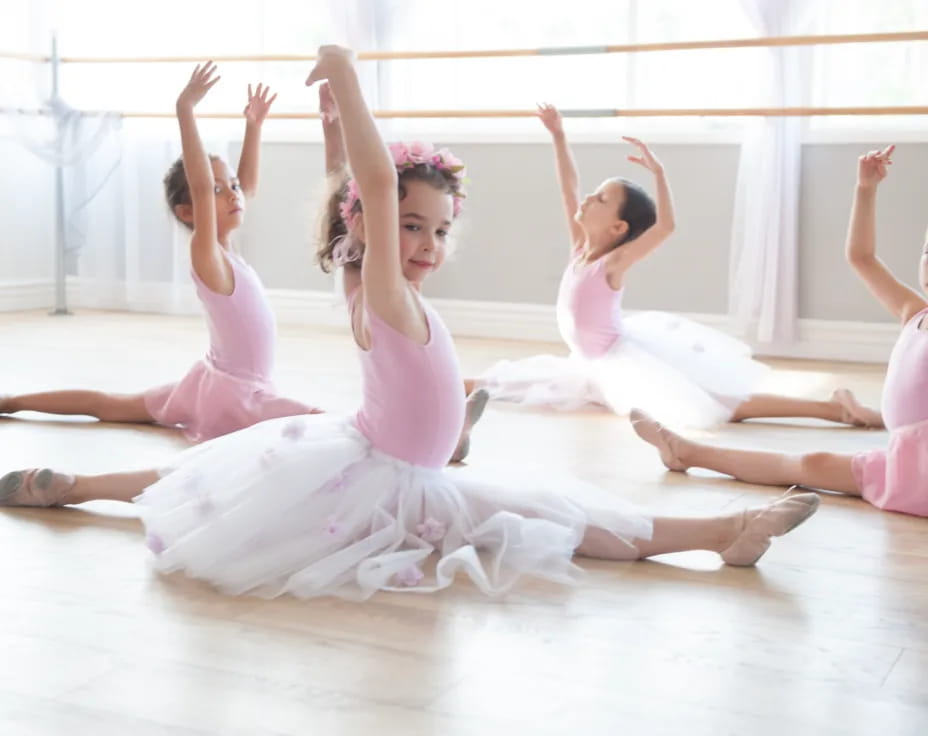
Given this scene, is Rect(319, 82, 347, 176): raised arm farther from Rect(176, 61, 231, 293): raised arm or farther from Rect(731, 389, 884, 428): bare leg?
Rect(731, 389, 884, 428): bare leg

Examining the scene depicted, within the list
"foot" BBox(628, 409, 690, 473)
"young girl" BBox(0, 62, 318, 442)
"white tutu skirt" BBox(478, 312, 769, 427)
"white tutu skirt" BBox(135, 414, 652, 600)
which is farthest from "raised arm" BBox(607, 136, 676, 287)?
"white tutu skirt" BBox(135, 414, 652, 600)

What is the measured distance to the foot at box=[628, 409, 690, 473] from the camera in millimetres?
2488

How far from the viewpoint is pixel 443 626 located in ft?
5.18

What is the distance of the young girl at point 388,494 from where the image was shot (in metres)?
1.73

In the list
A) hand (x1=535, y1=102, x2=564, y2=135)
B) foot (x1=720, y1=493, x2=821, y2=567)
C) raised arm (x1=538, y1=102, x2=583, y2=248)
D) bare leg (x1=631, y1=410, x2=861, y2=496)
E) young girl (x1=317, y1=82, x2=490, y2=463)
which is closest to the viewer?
foot (x1=720, y1=493, x2=821, y2=567)

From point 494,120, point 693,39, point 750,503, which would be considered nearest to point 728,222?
point 693,39

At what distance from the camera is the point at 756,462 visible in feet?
7.90

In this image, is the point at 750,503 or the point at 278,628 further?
the point at 750,503

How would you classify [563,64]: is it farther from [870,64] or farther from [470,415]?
[470,415]

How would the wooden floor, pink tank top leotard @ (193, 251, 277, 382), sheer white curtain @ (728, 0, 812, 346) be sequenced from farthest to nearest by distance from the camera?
sheer white curtain @ (728, 0, 812, 346)
pink tank top leotard @ (193, 251, 277, 382)
the wooden floor

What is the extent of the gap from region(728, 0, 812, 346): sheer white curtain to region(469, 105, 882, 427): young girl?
0.77m

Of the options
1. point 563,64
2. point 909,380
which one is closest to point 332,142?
point 909,380

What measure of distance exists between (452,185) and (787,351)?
102 inches

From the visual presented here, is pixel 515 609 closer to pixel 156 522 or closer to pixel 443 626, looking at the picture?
A: pixel 443 626
